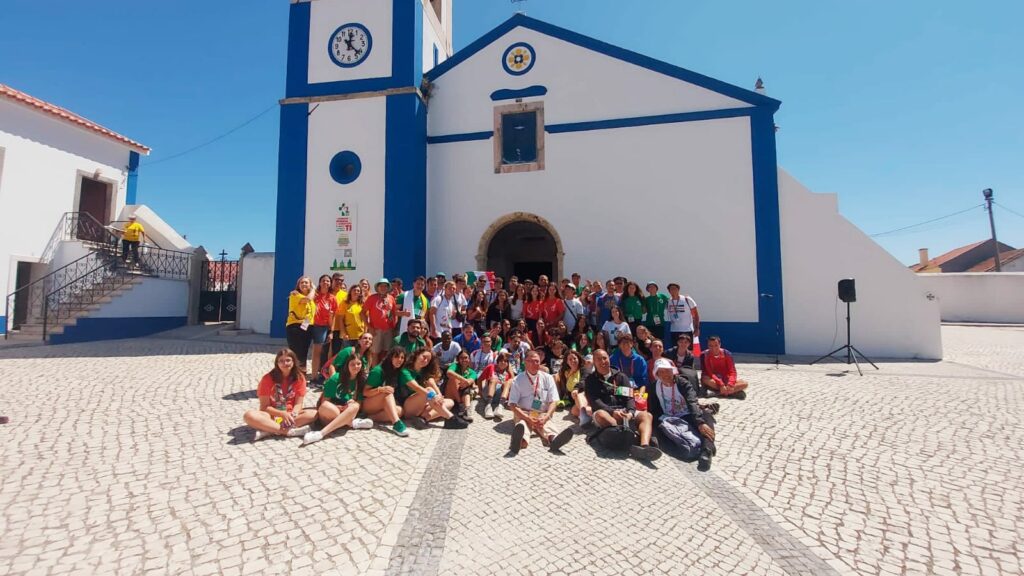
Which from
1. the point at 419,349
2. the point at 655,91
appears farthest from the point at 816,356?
the point at 419,349

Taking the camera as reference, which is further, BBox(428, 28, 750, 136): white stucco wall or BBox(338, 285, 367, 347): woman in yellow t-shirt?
BBox(428, 28, 750, 136): white stucco wall

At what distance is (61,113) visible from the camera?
13430 mm

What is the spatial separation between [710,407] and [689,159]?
7918 mm

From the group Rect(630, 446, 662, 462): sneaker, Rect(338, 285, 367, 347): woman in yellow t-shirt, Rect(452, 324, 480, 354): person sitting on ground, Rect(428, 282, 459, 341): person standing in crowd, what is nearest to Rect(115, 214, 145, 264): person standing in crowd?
Rect(338, 285, 367, 347): woman in yellow t-shirt

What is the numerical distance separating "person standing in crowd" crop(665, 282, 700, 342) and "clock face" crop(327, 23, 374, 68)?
10.8 m

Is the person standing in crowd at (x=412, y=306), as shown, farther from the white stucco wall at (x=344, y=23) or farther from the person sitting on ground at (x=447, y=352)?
the white stucco wall at (x=344, y=23)

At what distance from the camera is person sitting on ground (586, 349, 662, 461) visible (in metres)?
4.21

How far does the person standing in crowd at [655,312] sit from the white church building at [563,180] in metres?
3.15

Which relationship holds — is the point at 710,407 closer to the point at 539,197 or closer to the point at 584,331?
the point at 584,331

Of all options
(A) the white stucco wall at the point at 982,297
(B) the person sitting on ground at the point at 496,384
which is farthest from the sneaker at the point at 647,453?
(A) the white stucco wall at the point at 982,297

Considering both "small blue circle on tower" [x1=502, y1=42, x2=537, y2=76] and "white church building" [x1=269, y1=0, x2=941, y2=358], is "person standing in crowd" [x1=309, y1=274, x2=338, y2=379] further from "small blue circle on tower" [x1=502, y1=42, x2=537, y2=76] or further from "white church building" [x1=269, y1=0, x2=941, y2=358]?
"small blue circle on tower" [x1=502, y1=42, x2=537, y2=76]

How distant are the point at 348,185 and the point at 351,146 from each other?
113 cm

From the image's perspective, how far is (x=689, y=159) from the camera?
1091 cm

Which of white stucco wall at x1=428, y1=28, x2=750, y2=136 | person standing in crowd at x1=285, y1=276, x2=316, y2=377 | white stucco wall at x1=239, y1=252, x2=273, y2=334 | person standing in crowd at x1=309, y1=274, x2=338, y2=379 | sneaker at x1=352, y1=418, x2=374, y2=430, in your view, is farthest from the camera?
white stucco wall at x1=239, y1=252, x2=273, y2=334
